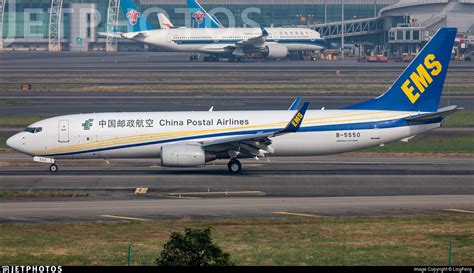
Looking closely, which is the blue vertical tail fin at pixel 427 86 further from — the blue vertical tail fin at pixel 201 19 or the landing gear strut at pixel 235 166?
the blue vertical tail fin at pixel 201 19

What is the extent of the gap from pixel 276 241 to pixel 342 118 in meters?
20.4

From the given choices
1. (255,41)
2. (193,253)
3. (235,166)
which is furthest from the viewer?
(255,41)

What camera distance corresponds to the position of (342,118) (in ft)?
169

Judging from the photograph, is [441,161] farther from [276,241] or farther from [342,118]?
[276,241]

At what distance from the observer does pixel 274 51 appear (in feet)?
501

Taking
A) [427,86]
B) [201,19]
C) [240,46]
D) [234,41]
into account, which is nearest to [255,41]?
[240,46]

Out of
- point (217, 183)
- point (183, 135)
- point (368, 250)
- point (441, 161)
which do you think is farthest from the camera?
point (441, 161)

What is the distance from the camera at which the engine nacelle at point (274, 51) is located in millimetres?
152750

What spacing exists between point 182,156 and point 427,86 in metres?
14.1

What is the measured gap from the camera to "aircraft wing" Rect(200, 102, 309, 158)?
48406 mm

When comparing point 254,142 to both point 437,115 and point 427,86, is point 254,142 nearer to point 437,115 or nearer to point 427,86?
point 437,115

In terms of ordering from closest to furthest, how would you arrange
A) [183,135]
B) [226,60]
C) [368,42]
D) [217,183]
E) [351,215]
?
[351,215]
[217,183]
[183,135]
[226,60]
[368,42]

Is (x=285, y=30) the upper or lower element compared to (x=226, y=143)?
upper

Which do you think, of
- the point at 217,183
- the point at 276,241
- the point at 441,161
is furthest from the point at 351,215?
the point at 441,161
